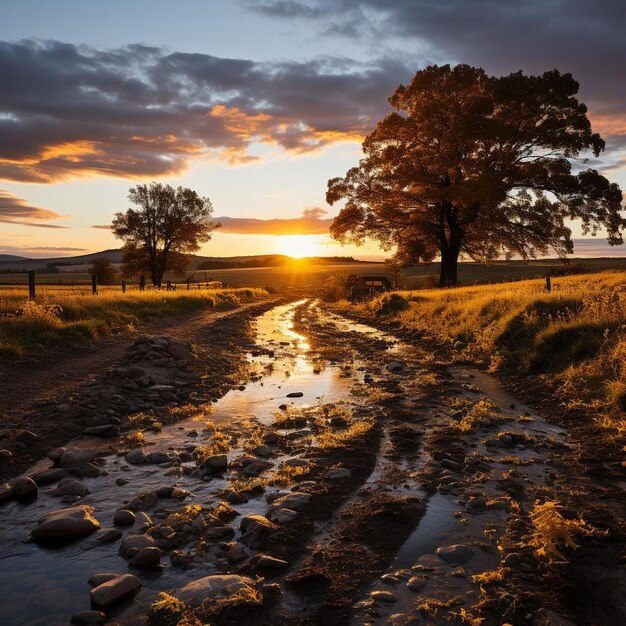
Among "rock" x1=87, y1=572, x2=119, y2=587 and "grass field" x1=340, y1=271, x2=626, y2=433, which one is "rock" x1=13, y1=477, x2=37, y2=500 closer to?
"rock" x1=87, y1=572, x2=119, y2=587

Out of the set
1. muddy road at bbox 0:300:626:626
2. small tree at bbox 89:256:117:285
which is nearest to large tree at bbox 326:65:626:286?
muddy road at bbox 0:300:626:626

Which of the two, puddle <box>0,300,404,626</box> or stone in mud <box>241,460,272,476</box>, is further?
stone in mud <box>241,460,272,476</box>

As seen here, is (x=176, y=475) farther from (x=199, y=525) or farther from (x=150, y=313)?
(x=150, y=313)

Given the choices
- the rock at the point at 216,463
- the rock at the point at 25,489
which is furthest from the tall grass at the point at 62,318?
the rock at the point at 216,463

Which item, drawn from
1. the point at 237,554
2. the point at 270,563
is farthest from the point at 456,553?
the point at 237,554

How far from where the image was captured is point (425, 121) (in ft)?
103

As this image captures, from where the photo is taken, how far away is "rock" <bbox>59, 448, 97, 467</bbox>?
6680 mm

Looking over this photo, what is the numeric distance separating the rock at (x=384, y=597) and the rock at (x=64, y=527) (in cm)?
294

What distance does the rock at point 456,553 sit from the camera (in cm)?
434

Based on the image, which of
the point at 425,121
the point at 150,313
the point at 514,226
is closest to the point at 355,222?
the point at 425,121

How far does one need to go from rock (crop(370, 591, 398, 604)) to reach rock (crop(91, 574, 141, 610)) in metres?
1.92

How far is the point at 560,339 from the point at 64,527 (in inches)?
441

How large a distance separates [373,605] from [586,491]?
11.2 feet

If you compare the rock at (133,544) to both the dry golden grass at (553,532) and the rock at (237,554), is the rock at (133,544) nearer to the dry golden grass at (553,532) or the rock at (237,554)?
the rock at (237,554)
